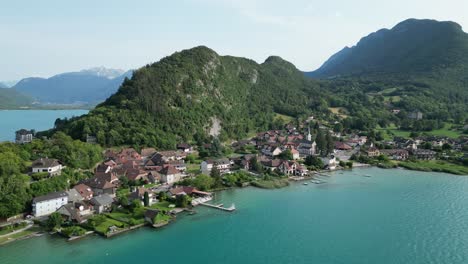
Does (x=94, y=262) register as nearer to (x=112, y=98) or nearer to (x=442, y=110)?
(x=112, y=98)

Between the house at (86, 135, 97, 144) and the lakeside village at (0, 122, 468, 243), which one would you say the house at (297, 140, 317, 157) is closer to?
the lakeside village at (0, 122, 468, 243)

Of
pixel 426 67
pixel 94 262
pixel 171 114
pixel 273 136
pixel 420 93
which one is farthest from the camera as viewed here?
pixel 426 67

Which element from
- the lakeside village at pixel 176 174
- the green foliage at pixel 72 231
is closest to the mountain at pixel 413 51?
the lakeside village at pixel 176 174

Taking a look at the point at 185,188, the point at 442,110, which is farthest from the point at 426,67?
the point at 185,188

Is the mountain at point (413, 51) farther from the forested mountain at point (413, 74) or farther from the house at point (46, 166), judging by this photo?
the house at point (46, 166)

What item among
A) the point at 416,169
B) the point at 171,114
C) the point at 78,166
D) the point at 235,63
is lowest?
the point at 416,169

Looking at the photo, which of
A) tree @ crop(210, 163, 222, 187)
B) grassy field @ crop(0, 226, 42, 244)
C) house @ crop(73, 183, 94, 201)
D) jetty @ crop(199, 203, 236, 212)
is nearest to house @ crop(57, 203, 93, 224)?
grassy field @ crop(0, 226, 42, 244)
